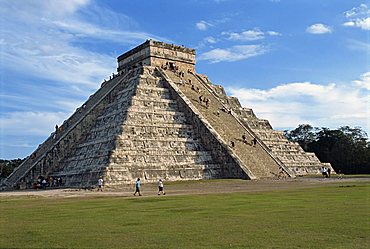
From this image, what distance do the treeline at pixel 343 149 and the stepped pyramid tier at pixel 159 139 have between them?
46.4ft

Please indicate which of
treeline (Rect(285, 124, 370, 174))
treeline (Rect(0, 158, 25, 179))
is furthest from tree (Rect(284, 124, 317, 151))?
treeline (Rect(0, 158, 25, 179))

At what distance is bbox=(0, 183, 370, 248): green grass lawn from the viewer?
7527mm

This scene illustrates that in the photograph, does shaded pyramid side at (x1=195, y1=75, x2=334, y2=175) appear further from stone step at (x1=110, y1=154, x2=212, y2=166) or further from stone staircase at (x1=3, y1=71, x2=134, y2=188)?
stone staircase at (x1=3, y1=71, x2=134, y2=188)

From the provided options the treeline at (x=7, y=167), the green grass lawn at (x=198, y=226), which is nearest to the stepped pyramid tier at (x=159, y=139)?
the green grass lawn at (x=198, y=226)

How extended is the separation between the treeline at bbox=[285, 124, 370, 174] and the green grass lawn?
37.6m

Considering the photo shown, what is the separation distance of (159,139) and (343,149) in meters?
31.1

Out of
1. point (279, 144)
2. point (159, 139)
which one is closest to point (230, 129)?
point (159, 139)

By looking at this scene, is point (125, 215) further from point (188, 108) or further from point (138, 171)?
point (188, 108)

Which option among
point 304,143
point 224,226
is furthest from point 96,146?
point 304,143

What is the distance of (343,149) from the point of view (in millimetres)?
51219

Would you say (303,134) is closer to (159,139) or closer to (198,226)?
(159,139)

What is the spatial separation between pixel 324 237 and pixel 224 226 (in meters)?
2.20

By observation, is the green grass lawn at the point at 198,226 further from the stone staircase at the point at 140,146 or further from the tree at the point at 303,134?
the tree at the point at 303,134

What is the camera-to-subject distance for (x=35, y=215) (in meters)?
11.9
